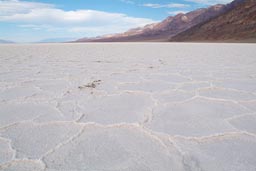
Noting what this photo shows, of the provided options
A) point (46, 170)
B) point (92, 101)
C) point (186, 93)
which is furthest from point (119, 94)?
point (46, 170)

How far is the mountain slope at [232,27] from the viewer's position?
87.1ft

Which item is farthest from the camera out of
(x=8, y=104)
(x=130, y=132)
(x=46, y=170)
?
(x=8, y=104)

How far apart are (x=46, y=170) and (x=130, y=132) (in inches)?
21.2

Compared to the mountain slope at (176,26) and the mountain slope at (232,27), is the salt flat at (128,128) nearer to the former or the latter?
the mountain slope at (232,27)

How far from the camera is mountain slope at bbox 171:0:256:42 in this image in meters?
26.5

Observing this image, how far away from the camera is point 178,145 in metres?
1.23

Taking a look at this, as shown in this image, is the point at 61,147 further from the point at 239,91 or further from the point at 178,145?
the point at 239,91

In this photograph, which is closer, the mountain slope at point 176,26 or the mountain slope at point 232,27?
the mountain slope at point 232,27

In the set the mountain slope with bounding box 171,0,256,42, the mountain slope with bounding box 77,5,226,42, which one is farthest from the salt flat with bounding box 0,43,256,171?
the mountain slope with bounding box 77,5,226,42

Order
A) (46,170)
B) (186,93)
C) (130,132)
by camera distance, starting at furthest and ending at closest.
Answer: (186,93)
(130,132)
(46,170)

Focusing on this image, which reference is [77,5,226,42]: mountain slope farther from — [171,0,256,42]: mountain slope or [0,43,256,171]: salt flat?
[0,43,256,171]: salt flat

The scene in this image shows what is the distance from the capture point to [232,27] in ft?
96.3

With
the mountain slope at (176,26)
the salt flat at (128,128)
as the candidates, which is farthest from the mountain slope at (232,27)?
the salt flat at (128,128)

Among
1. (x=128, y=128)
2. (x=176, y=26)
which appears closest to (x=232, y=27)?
(x=128, y=128)
